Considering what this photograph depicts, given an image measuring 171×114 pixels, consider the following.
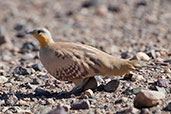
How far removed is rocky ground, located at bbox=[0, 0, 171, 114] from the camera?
6.41 m

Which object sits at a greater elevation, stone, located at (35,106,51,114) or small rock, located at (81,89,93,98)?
stone, located at (35,106,51,114)

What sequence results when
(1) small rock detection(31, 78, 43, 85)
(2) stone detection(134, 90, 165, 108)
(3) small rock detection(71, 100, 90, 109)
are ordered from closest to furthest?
(2) stone detection(134, 90, 165, 108), (3) small rock detection(71, 100, 90, 109), (1) small rock detection(31, 78, 43, 85)

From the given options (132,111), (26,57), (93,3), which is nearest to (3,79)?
(26,57)

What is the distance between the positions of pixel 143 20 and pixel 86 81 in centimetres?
838

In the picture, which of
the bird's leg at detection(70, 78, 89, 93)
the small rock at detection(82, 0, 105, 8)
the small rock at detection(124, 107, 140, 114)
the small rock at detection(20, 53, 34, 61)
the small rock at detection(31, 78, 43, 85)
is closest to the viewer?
the small rock at detection(124, 107, 140, 114)

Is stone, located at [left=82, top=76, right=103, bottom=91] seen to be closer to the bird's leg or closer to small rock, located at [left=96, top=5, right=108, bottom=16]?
the bird's leg

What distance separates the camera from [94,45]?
1195 cm

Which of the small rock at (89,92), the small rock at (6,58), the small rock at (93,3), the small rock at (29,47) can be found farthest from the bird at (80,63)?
the small rock at (93,3)

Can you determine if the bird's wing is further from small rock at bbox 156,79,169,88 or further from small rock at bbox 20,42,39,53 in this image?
small rock at bbox 20,42,39,53

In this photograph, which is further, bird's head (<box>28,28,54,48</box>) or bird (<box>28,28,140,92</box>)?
bird's head (<box>28,28,54,48</box>)

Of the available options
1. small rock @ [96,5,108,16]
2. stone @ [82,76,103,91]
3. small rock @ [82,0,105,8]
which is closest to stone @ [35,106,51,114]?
stone @ [82,76,103,91]

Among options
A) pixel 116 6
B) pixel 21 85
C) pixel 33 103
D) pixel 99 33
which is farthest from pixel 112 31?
pixel 33 103

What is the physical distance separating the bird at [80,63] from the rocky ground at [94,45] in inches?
13.2

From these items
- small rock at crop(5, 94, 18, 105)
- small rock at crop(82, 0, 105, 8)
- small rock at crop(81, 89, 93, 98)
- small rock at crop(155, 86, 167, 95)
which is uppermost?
small rock at crop(82, 0, 105, 8)
